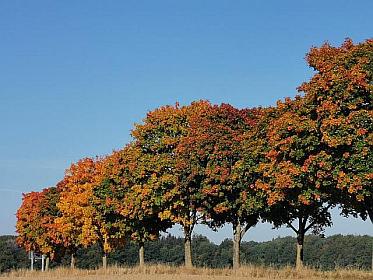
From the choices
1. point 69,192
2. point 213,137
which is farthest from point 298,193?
point 69,192

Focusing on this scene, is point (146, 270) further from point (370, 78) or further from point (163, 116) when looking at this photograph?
point (370, 78)

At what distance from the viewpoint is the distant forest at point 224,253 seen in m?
107

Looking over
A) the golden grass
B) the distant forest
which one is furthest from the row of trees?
the distant forest

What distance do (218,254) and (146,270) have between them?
9051 cm

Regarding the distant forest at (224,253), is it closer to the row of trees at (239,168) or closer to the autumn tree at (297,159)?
the row of trees at (239,168)

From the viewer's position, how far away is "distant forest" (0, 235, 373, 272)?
10688 cm

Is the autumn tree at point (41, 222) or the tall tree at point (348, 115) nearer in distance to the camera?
the tall tree at point (348, 115)

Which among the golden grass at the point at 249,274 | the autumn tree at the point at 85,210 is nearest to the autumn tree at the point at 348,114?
the golden grass at the point at 249,274

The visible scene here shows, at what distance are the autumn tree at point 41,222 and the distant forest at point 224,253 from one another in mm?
14804

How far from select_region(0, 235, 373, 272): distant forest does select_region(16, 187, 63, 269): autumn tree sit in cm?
1480

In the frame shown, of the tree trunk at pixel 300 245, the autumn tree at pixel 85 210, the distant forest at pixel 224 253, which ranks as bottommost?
the distant forest at pixel 224 253

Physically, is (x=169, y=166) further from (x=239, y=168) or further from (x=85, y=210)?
(x=85, y=210)

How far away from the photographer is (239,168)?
4491cm

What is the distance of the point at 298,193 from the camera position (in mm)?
37156
